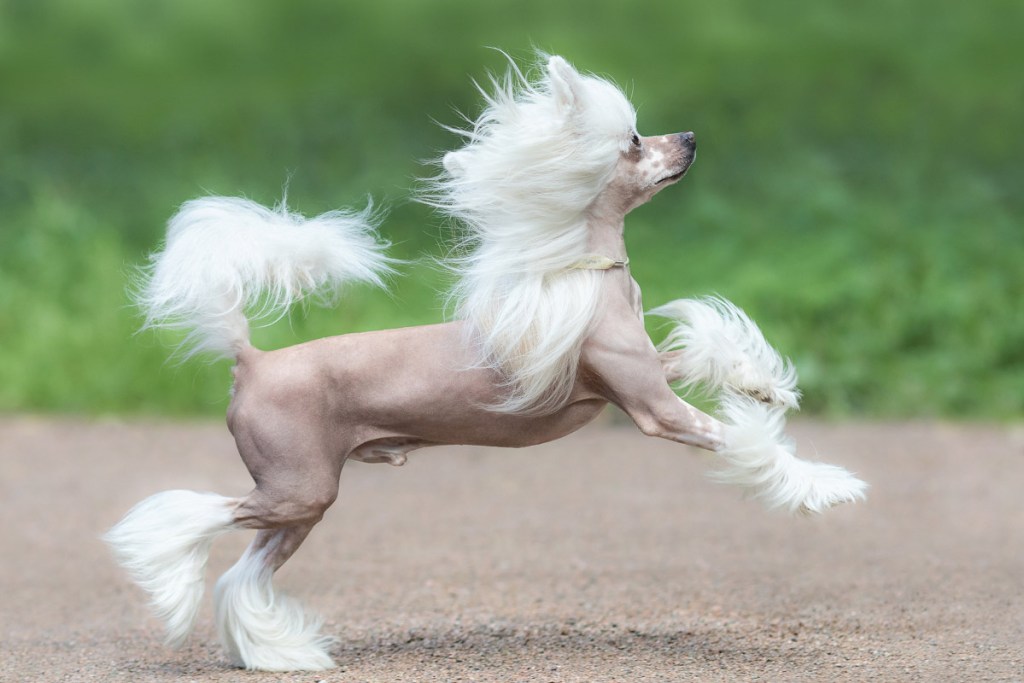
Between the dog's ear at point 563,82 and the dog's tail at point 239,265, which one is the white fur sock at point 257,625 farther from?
the dog's ear at point 563,82

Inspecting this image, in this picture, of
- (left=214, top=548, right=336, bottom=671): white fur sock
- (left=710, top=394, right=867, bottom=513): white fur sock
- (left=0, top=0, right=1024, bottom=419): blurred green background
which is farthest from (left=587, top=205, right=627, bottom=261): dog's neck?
(left=0, top=0, right=1024, bottom=419): blurred green background

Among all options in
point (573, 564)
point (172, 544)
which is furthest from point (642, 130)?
point (172, 544)

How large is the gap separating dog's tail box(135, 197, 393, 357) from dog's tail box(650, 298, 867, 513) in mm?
896

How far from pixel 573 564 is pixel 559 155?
2.44 meters

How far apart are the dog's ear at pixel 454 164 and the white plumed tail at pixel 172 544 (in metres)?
1.13

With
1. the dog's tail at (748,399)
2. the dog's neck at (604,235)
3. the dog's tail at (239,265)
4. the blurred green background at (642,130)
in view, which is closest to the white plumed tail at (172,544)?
the dog's tail at (239,265)

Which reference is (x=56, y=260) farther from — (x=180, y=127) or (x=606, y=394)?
(x=606, y=394)

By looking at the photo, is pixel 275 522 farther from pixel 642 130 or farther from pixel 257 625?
pixel 642 130

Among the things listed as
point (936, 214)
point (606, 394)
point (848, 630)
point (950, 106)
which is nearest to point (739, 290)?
point (936, 214)

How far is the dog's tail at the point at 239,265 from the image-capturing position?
393 centimetres

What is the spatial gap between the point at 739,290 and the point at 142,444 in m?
4.16

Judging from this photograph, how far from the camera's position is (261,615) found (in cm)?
403

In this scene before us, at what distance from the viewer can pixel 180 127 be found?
13.1 m

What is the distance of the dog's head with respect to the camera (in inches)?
145
